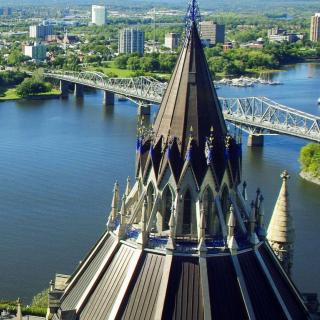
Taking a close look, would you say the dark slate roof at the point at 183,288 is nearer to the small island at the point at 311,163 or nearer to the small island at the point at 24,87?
the small island at the point at 311,163

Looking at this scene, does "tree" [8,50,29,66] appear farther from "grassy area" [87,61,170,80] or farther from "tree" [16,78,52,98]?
"tree" [16,78,52,98]

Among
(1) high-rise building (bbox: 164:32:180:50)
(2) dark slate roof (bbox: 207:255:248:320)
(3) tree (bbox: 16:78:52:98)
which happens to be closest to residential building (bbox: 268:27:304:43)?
(1) high-rise building (bbox: 164:32:180:50)

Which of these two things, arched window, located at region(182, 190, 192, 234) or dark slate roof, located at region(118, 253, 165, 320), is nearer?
dark slate roof, located at region(118, 253, 165, 320)

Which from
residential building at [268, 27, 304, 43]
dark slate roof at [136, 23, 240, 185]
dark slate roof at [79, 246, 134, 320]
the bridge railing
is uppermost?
dark slate roof at [136, 23, 240, 185]

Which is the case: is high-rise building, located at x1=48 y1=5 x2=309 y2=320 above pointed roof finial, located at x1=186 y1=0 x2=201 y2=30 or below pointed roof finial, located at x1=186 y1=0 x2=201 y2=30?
below

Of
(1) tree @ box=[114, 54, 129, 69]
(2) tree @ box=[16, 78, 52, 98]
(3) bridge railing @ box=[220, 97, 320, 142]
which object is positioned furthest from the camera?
(1) tree @ box=[114, 54, 129, 69]

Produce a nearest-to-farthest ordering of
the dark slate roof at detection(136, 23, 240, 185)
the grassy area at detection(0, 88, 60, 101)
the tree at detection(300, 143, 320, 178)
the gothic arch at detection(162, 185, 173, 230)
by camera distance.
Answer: the dark slate roof at detection(136, 23, 240, 185), the gothic arch at detection(162, 185, 173, 230), the tree at detection(300, 143, 320, 178), the grassy area at detection(0, 88, 60, 101)

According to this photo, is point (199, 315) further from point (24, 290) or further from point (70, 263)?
point (70, 263)
